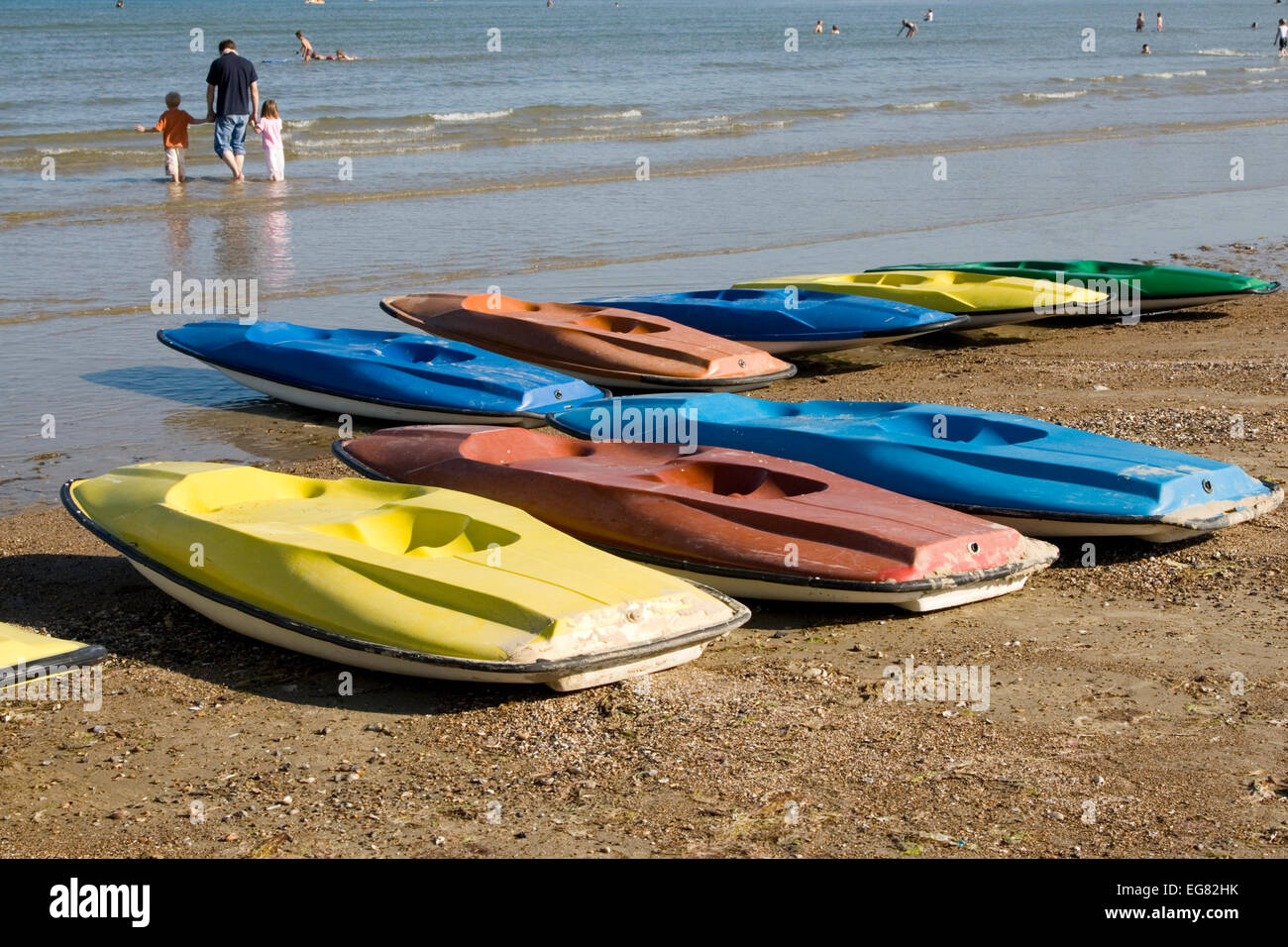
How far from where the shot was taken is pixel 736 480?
614cm

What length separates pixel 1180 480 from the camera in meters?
5.88

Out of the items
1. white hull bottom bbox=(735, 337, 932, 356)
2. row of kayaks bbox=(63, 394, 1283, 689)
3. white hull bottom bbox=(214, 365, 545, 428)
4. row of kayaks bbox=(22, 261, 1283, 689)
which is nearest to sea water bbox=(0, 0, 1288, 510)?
white hull bottom bbox=(214, 365, 545, 428)

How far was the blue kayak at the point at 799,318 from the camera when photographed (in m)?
9.55

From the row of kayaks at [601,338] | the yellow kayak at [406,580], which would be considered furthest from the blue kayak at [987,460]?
the yellow kayak at [406,580]

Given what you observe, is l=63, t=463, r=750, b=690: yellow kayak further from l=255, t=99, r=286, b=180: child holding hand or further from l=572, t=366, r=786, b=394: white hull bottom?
l=255, t=99, r=286, b=180: child holding hand

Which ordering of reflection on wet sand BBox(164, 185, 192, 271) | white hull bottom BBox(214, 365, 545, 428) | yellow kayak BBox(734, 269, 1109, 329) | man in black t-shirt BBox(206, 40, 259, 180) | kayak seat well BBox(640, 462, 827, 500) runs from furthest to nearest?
1. man in black t-shirt BBox(206, 40, 259, 180)
2. reflection on wet sand BBox(164, 185, 192, 271)
3. yellow kayak BBox(734, 269, 1109, 329)
4. white hull bottom BBox(214, 365, 545, 428)
5. kayak seat well BBox(640, 462, 827, 500)

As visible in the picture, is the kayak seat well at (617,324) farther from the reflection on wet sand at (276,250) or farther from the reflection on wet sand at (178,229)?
the reflection on wet sand at (178,229)

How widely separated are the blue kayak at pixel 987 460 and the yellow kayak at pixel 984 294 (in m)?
3.21

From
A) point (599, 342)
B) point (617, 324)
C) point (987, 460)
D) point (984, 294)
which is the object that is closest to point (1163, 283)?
point (984, 294)

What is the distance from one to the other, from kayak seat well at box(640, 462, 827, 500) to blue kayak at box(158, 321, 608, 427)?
6.84ft

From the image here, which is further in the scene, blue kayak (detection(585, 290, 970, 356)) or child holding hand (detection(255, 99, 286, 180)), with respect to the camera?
child holding hand (detection(255, 99, 286, 180))

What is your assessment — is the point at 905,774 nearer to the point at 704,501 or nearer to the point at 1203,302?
the point at 704,501

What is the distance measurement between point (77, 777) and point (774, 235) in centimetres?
1098

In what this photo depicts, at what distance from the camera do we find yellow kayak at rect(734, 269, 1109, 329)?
1018cm
